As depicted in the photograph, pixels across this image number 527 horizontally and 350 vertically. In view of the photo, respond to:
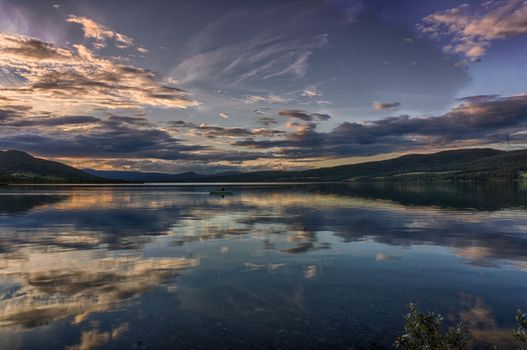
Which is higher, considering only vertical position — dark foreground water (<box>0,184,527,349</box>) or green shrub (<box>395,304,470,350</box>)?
green shrub (<box>395,304,470,350</box>)

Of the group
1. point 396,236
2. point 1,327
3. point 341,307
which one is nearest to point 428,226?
point 396,236

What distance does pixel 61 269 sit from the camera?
925 inches

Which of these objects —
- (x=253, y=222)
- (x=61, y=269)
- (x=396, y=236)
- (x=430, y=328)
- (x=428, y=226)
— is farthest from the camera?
(x=253, y=222)

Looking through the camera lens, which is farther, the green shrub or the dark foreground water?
the dark foreground water

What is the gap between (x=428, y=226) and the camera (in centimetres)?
4403

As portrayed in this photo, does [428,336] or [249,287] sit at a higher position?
[428,336]

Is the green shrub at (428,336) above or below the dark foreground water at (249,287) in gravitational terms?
above

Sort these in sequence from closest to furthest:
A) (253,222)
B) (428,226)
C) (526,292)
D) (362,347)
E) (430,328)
Result: (430,328)
(362,347)
(526,292)
(428,226)
(253,222)

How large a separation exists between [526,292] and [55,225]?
155 feet

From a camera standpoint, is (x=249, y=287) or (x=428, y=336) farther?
(x=249, y=287)

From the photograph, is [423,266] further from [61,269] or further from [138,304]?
[61,269]

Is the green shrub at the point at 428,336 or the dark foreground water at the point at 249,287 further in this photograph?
the dark foreground water at the point at 249,287

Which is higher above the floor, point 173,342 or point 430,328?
point 430,328

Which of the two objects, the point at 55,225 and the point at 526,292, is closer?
the point at 526,292
